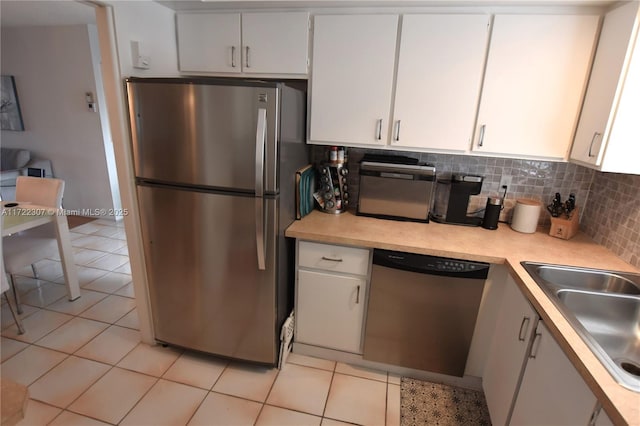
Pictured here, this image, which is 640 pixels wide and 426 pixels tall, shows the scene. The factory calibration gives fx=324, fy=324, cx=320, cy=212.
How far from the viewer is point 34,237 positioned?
251 centimetres

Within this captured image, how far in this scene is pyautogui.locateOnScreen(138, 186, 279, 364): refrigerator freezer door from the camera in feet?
5.58

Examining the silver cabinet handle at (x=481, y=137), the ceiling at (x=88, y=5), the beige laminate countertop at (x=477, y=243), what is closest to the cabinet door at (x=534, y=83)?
the silver cabinet handle at (x=481, y=137)

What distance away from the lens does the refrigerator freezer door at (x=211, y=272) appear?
1702mm

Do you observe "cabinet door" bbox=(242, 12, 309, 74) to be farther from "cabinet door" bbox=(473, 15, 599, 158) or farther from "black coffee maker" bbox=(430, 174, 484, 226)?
"black coffee maker" bbox=(430, 174, 484, 226)

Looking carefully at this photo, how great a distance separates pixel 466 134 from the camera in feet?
5.90

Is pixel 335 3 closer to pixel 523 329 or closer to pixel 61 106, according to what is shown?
pixel 523 329

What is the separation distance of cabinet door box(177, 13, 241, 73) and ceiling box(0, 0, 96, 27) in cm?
164

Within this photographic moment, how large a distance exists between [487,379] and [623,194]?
119 cm

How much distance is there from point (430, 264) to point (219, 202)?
3.77 feet

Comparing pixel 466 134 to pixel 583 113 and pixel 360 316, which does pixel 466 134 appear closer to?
pixel 583 113

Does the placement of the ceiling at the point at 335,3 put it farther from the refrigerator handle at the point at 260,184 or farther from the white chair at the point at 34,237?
the white chair at the point at 34,237

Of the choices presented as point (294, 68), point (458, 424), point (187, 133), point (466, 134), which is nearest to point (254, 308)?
point (187, 133)

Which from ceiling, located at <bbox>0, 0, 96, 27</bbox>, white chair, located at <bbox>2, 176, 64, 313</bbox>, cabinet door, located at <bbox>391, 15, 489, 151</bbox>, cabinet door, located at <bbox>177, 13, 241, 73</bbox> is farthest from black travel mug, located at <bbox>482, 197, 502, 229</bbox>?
ceiling, located at <bbox>0, 0, 96, 27</bbox>

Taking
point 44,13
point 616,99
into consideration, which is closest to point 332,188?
point 616,99
